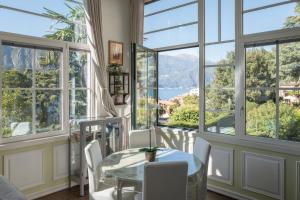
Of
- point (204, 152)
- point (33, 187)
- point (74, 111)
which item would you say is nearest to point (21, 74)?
point (74, 111)

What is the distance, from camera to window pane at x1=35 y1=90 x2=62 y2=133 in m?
3.71

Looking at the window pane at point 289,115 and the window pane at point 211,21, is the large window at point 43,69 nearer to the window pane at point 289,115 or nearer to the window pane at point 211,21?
the window pane at point 211,21

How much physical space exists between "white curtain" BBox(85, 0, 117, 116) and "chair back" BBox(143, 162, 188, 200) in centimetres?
242

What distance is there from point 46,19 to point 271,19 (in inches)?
121

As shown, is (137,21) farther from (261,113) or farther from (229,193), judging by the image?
(229,193)

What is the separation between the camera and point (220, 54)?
380cm

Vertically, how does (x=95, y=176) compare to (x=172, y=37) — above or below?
below

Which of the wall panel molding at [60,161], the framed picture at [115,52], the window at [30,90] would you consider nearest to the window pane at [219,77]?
the framed picture at [115,52]

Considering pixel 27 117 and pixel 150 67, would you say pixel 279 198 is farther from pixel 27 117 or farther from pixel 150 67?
pixel 27 117

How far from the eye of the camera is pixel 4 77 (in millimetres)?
3322

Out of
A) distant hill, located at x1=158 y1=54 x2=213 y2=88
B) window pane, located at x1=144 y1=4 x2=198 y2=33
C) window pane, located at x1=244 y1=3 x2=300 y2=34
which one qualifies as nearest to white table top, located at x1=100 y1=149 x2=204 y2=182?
distant hill, located at x1=158 y1=54 x2=213 y2=88

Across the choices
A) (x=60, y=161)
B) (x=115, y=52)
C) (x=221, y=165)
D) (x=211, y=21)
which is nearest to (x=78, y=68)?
(x=115, y=52)

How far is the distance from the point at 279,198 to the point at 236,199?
0.57m

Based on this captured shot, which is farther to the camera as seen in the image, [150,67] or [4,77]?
[150,67]
